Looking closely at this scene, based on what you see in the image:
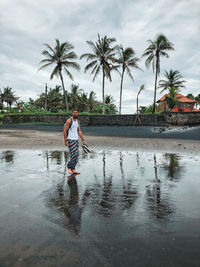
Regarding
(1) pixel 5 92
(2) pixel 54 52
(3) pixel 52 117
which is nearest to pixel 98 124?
(3) pixel 52 117

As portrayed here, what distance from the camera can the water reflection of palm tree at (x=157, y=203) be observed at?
2771 millimetres

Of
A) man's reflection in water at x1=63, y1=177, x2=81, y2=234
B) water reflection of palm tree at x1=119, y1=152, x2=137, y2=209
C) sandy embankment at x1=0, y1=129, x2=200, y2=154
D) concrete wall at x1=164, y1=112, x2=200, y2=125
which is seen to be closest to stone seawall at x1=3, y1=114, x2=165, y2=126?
concrete wall at x1=164, y1=112, x2=200, y2=125

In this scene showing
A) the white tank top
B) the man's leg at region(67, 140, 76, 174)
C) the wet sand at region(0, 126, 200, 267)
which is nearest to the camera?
the wet sand at region(0, 126, 200, 267)

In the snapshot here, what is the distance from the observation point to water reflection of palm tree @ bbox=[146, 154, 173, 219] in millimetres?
2771

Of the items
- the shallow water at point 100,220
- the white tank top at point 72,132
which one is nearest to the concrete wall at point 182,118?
the shallow water at point 100,220

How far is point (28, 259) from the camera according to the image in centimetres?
181

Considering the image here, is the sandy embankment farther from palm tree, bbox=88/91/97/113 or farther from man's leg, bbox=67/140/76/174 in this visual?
palm tree, bbox=88/91/97/113

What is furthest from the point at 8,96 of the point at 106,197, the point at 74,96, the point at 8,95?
the point at 106,197

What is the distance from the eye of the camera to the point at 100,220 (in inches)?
101

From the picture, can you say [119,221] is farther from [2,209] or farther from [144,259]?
[2,209]

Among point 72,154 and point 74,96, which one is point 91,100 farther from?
point 72,154

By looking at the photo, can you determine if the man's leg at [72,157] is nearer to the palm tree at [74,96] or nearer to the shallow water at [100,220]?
the shallow water at [100,220]

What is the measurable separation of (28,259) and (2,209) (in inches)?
→ 51.1

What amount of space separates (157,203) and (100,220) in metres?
Answer: 1.05
